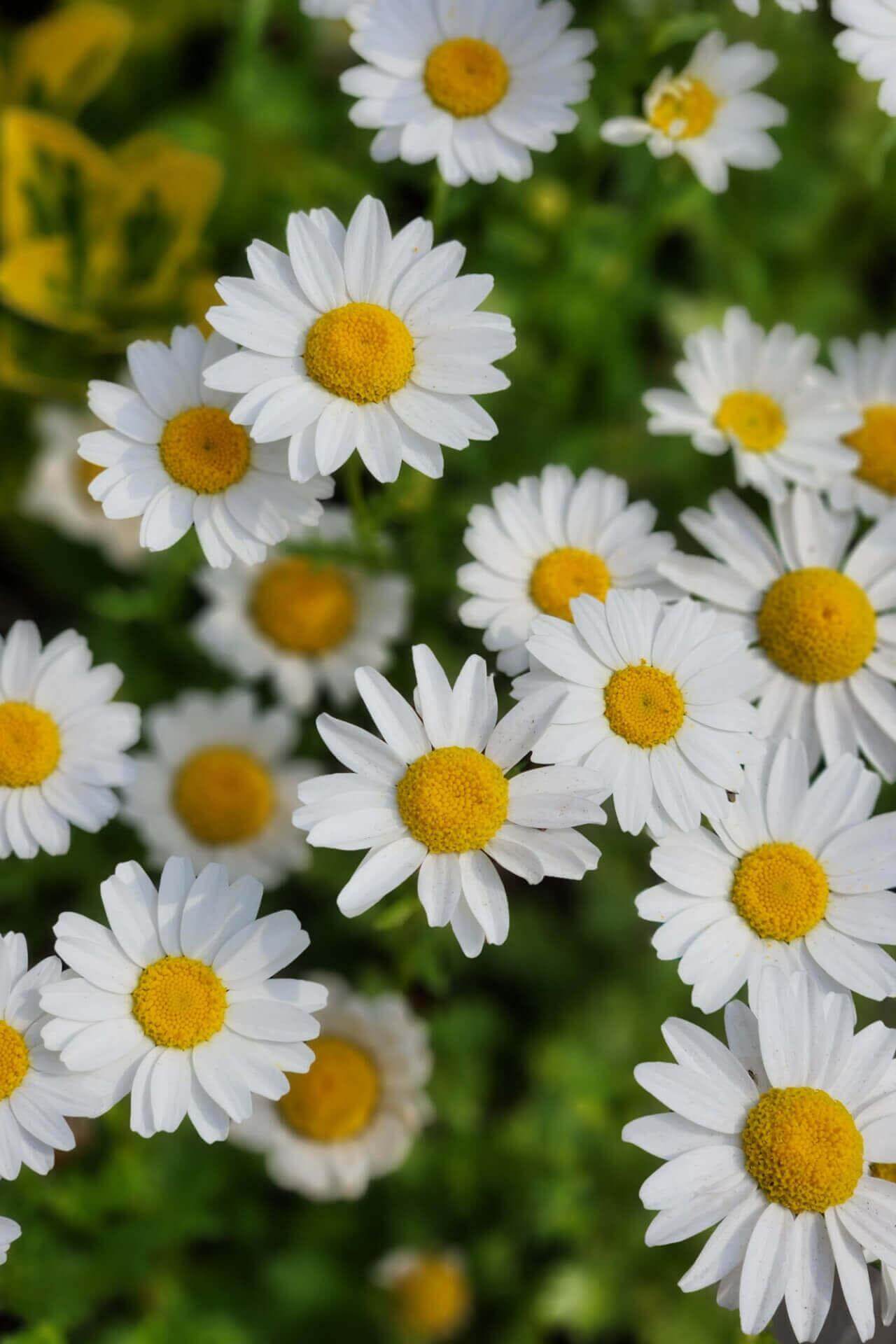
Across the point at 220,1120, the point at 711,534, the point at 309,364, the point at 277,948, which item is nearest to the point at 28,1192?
the point at 220,1120

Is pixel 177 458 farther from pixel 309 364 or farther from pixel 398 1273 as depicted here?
pixel 398 1273

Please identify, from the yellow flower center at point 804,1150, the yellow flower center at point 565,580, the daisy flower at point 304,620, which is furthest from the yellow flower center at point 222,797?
the yellow flower center at point 804,1150

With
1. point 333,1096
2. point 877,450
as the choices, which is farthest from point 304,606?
point 877,450

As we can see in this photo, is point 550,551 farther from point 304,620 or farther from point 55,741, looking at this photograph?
point 55,741

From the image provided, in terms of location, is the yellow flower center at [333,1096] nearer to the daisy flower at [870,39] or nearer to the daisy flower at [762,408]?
the daisy flower at [762,408]

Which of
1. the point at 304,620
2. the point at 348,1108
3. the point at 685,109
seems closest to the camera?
the point at 685,109

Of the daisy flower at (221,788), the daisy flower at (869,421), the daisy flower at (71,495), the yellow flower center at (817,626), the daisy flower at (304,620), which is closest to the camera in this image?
the yellow flower center at (817,626)
